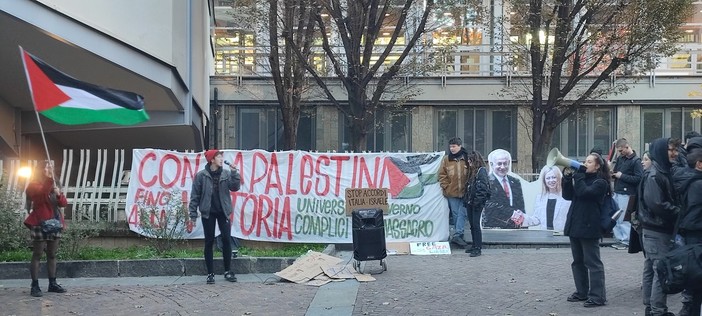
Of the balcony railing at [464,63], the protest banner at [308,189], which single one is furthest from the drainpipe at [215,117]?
the protest banner at [308,189]

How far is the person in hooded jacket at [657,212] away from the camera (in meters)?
6.73

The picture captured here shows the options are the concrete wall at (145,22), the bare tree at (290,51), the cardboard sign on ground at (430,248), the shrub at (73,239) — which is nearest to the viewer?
the shrub at (73,239)

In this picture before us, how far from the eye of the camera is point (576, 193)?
7.80m

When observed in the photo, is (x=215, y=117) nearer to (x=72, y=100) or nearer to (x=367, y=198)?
(x=367, y=198)

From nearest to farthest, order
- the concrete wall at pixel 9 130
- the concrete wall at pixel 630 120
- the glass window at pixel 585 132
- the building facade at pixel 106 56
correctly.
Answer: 1. the building facade at pixel 106 56
2. the concrete wall at pixel 9 130
3. the concrete wall at pixel 630 120
4. the glass window at pixel 585 132

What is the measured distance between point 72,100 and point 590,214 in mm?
5563

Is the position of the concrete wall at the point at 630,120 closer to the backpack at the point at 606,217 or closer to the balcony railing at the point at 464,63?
the balcony railing at the point at 464,63

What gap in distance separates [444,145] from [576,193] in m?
17.5

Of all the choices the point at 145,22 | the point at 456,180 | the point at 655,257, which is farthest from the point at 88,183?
the point at 655,257

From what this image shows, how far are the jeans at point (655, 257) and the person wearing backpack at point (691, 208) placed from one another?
21 cm

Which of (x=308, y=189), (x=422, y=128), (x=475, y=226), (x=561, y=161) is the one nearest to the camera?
(x=561, y=161)

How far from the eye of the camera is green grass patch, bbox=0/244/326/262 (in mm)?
11117

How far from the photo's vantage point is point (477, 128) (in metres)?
25.3

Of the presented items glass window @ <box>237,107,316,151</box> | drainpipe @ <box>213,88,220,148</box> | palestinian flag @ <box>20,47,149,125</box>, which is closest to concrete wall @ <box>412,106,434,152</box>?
glass window @ <box>237,107,316,151</box>
